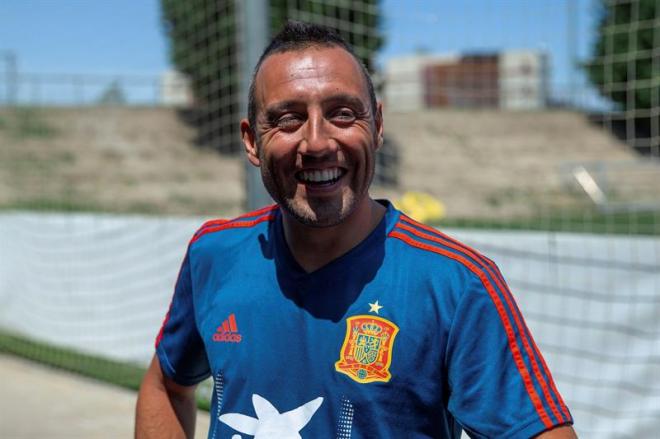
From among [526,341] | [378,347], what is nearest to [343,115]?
[378,347]

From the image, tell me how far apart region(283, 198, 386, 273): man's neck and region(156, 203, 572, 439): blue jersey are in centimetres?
2

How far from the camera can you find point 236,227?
208cm

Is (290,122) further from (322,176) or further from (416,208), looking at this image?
(416,208)

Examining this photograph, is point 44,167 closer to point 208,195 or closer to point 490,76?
point 208,195

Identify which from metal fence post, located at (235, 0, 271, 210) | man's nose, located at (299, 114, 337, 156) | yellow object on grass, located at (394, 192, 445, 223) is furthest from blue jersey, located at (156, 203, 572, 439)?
yellow object on grass, located at (394, 192, 445, 223)

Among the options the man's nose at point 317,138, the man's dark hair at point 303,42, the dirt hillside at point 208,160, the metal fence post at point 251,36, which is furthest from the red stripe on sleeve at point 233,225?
the dirt hillside at point 208,160

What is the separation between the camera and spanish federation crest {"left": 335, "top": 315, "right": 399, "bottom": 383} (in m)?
1.68

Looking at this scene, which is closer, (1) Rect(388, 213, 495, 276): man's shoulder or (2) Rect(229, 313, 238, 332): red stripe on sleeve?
(1) Rect(388, 213, 495, 276): man's shoulder

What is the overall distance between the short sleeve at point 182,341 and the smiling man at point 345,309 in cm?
15

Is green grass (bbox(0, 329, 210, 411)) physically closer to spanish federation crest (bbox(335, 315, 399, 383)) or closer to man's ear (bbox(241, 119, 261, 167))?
man's ear (bbox(241, 119, 261, 167))

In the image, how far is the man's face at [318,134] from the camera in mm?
1727

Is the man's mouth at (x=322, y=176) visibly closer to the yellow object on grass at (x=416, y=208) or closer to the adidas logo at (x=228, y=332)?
the adidas logo at (x=228, y=332)

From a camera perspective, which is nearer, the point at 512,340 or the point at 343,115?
the point at 512,340

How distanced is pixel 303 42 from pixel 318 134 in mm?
223
